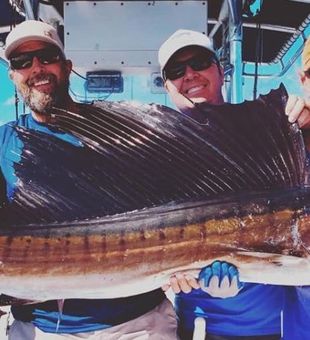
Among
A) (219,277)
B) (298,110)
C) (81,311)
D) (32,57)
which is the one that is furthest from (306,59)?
(81,311)

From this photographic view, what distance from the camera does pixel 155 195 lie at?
5.66ft

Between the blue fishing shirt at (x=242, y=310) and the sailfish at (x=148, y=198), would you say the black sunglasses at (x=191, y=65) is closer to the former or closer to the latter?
the sailfish at (x=148, y=198)

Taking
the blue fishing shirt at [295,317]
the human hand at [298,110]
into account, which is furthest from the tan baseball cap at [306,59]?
the blue fishing shirt at [295,317]

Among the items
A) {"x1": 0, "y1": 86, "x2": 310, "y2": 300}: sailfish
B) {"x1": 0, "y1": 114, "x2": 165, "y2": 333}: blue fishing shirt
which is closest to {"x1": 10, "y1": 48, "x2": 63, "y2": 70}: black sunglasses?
{"x1": 0, "y1": 114, "x2": 165, "y2": 333}: blue fishing shirt

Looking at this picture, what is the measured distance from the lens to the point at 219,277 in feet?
5.19

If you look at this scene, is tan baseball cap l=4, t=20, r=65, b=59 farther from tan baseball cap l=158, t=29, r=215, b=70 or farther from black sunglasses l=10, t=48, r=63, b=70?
tan baseball cap l=158, t=29, r=215, b=70

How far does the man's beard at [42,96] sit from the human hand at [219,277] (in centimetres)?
89

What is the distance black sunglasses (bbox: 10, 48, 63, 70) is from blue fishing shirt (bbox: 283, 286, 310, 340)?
4.05ft

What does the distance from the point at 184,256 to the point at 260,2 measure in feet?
11.7

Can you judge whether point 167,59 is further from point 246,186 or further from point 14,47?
point 246,186

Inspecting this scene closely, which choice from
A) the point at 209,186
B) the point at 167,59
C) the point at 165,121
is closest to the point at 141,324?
the point at 209,186

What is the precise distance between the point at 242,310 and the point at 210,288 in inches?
11.7

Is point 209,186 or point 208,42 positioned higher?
point 208,42

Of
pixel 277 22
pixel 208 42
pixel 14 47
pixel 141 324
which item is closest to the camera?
pixel 141 324
